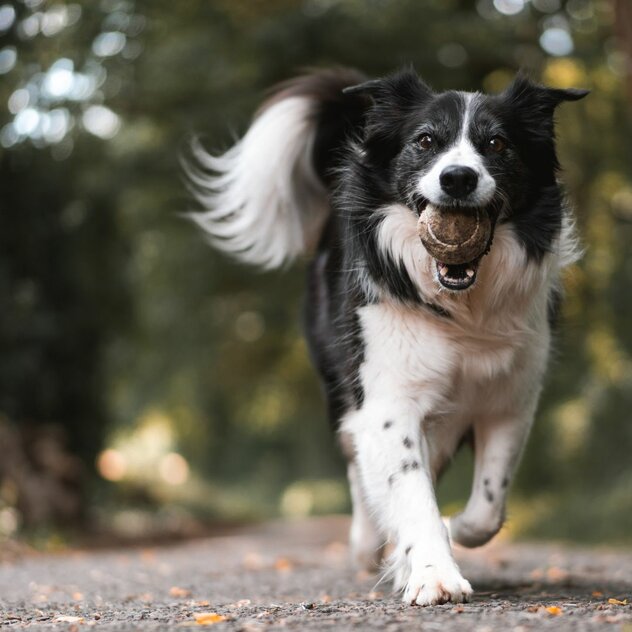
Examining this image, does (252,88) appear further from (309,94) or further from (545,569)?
(545,569)

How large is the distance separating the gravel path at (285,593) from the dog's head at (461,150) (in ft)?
4.28

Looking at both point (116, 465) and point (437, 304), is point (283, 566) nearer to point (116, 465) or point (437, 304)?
point (437, 304)

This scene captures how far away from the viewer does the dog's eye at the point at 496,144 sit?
409 centimetres

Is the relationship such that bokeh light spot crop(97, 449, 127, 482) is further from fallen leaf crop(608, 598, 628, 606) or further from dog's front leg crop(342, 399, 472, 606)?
fallen leaf crop(608, 598, 628, 606)

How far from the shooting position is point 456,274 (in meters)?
4.16

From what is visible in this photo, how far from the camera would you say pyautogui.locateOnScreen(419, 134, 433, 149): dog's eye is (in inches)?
163

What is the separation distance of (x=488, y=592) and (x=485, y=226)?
5.20 feet

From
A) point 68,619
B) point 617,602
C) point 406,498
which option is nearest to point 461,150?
point 406,498

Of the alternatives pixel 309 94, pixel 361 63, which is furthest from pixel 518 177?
pixel 361 63

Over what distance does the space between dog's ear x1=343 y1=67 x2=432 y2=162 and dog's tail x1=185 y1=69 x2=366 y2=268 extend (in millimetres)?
741

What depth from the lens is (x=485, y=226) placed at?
4.07 meters

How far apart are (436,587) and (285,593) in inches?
56.5

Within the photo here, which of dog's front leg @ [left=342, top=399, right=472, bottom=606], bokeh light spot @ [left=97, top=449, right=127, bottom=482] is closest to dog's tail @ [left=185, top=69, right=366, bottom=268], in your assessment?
dog's front leg @ [left=342, top=399, right=472, bottom=606]

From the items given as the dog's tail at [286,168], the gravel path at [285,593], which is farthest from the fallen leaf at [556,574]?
the dog's tail at [286,168]
